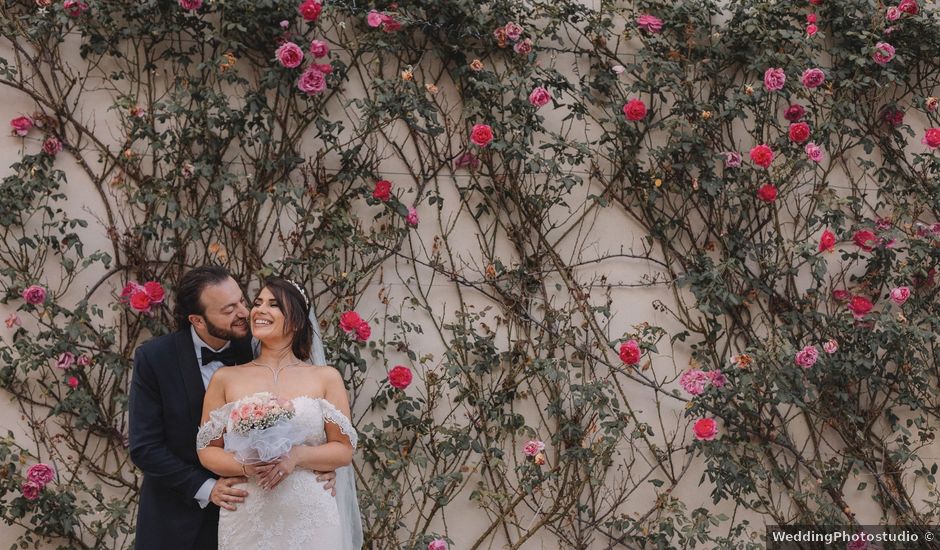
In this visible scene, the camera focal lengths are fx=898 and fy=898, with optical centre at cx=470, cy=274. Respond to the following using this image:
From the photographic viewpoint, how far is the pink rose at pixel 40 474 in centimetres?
308

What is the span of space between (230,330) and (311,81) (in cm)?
120

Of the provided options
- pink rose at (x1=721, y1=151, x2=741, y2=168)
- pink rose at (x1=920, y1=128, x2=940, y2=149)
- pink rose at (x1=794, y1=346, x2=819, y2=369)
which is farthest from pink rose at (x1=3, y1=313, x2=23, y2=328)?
pink rose at (x1=920, y1=128, x2=940, y2=149)

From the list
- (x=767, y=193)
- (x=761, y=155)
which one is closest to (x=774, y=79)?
(x=761, y=155)

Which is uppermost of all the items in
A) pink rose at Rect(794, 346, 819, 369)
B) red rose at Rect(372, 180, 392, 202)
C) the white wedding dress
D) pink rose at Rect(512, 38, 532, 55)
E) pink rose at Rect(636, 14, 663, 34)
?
pink rose at Rect(636, 14, 663, 34)

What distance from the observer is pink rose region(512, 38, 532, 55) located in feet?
12.1

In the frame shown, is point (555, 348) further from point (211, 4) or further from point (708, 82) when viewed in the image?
point (211, 4)

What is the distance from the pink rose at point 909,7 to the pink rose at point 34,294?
3.72m

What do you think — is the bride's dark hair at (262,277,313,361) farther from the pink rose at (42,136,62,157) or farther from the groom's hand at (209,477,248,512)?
the pink rose at (42,136,62,157)

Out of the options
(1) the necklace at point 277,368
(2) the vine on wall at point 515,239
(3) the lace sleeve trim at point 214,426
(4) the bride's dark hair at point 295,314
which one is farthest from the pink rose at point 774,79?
(3) the lace sleeve trim at point 214,426

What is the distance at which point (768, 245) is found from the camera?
390 centimetres

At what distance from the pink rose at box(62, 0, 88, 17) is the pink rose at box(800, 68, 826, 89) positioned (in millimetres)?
2892

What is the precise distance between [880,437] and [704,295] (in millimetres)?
1036

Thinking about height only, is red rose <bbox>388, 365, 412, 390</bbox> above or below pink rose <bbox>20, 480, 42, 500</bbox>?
above

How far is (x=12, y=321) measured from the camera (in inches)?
126
